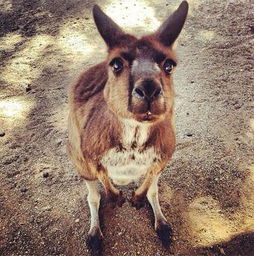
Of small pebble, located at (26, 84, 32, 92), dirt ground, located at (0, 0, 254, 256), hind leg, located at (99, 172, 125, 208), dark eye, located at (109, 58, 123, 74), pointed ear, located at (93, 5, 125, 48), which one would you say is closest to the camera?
dark eye, located at (109, 58, 123, 74)

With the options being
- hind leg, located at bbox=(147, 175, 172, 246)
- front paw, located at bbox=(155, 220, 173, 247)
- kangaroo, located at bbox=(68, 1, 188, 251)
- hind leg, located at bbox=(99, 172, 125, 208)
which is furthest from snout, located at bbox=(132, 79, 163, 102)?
front paw, located at bbox=(155, 220, 173, 247)

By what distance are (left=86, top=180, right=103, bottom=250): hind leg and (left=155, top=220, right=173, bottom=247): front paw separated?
0.52m

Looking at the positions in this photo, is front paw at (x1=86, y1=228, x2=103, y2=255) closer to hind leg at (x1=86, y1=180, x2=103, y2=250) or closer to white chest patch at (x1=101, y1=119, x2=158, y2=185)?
hind leg at (x1=86, y1=180, x2=103, y2=250)

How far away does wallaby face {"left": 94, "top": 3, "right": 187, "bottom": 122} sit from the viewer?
80.4 inches

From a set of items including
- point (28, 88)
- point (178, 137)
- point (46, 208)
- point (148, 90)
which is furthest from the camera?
point (28, 88)

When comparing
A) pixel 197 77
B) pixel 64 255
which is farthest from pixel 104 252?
pixel 197 77

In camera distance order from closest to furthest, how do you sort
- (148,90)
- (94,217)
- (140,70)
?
(148,90) → (140,70) → (94,217)

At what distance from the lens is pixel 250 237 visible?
2953 mm

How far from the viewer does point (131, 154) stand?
2455 millimetres

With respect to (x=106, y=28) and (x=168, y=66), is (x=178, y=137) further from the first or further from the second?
(x=106, y=28)

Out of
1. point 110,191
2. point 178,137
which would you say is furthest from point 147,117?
point 178,137

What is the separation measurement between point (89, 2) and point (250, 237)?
500cm

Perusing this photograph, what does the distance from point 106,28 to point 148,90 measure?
2.18 feet

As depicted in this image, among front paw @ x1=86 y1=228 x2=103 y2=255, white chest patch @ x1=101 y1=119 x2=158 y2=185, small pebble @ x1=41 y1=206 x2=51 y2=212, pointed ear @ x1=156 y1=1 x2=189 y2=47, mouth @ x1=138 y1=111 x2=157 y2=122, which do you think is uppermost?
pointed ear @ x1=156 y1=1 x2=189 y2=47
